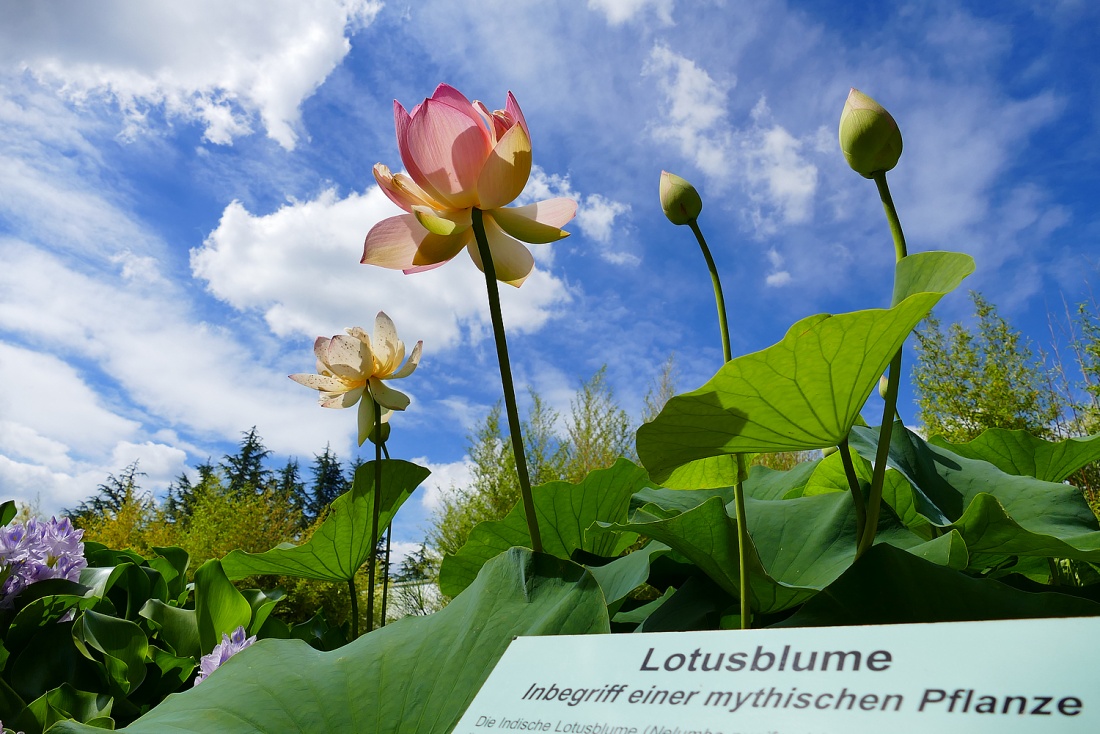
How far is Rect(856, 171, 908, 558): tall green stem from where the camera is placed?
17.7 inches

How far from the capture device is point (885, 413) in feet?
1.45

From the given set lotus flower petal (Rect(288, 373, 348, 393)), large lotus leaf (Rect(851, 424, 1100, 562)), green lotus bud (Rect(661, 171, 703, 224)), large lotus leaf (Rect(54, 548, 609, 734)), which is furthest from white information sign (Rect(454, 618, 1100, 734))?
lotus flower petal (Rect(288, 373, 348, 393))

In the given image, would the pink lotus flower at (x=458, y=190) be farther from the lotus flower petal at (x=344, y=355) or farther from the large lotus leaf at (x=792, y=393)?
the lotus flower petal at (x=344, y=355)

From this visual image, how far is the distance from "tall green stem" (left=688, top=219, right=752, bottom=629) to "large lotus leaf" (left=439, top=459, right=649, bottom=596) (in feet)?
0.88

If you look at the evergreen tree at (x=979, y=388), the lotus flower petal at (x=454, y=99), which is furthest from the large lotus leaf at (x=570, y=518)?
the evergreen tree at (x=979, y=388)

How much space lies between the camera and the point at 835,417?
1.55 feet

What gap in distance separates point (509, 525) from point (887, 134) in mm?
675

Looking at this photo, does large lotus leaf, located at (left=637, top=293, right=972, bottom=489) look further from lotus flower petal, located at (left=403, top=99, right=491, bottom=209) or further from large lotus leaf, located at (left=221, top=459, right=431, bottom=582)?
large lotus leaf, located at (left=221, top=459, right=431, bottom=582)

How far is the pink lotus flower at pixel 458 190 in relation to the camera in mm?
542

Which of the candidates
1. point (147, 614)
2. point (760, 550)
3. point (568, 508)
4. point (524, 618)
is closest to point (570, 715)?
point (524, 618)

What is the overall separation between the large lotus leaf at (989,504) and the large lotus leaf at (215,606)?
82 centimetres

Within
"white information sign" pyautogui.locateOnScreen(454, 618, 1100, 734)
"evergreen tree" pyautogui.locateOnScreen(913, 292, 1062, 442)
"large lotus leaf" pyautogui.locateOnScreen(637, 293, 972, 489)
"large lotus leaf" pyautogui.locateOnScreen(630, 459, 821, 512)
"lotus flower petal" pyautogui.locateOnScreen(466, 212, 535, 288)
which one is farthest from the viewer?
Result: "evergreen tree" pyautogui.locateOnScreen(913, 292, 1062, 442)

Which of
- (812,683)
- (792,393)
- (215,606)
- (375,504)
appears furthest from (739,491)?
(215,606)

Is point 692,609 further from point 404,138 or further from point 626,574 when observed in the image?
point 404,138
